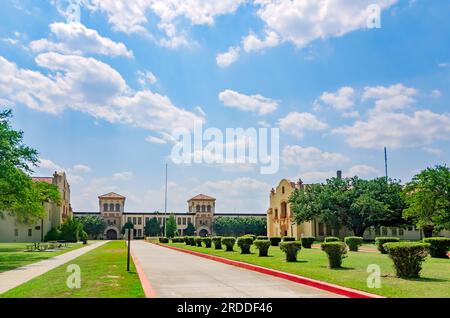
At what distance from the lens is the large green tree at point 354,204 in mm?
51031

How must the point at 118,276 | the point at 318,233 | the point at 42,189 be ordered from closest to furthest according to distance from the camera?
the point at 118,276 → the point at 42,189 → the point at 318,233

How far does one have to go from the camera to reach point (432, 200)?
39125 millimetres

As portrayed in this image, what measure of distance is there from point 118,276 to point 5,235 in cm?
5674

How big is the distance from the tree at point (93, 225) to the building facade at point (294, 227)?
50.1m

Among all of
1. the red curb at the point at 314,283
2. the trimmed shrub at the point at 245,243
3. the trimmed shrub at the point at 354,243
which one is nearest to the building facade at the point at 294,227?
the trimmed shrub at the point at 354,243

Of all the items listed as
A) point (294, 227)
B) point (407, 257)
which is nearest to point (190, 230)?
point (294, 227)

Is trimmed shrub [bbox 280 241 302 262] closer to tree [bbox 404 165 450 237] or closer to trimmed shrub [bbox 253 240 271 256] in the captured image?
trimmed shrub [bbox 253 240 271 256]

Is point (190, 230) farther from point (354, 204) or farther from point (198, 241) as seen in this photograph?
point (198, 241)

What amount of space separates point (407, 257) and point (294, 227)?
53.5 metres

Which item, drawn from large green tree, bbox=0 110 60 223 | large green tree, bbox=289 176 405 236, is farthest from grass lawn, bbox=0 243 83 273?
large green tree, bbox=289 176 405 236

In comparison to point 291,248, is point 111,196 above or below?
above

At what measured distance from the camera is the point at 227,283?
45.5 feet
